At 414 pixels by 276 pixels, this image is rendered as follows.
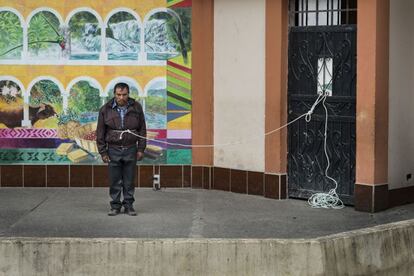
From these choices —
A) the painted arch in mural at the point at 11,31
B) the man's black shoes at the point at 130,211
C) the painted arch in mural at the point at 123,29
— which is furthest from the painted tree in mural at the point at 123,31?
the man's black shoes at the point at 130,211

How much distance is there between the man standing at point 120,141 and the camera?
33.6 ft

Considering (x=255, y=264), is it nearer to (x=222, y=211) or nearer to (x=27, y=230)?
(x=222, y=211)

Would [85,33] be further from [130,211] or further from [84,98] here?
[130,211]

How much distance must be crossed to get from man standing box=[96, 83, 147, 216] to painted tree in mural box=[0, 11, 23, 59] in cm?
265

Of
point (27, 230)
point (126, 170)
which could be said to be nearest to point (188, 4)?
point (126, 170)

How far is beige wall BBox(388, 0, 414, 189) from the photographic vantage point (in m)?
10.7

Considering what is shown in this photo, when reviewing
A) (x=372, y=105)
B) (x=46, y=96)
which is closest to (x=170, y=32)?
(x=46, y=96)

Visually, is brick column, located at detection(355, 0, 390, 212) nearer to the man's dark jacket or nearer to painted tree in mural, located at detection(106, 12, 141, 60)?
the man's dark jacket

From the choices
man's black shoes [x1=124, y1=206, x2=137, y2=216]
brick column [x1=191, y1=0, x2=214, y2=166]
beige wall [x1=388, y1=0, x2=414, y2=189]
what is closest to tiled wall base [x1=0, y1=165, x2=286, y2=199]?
brick column [x1=191, y1=0, x2=214, y2=166]

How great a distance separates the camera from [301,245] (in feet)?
28.3

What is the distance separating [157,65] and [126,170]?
241 centimetres

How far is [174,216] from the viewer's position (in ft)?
34.0

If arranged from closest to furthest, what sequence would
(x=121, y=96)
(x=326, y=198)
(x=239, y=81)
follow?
(x=121, y=96)
(x=326, y=198)
(x=239, y=81)

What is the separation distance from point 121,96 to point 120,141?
575mm
